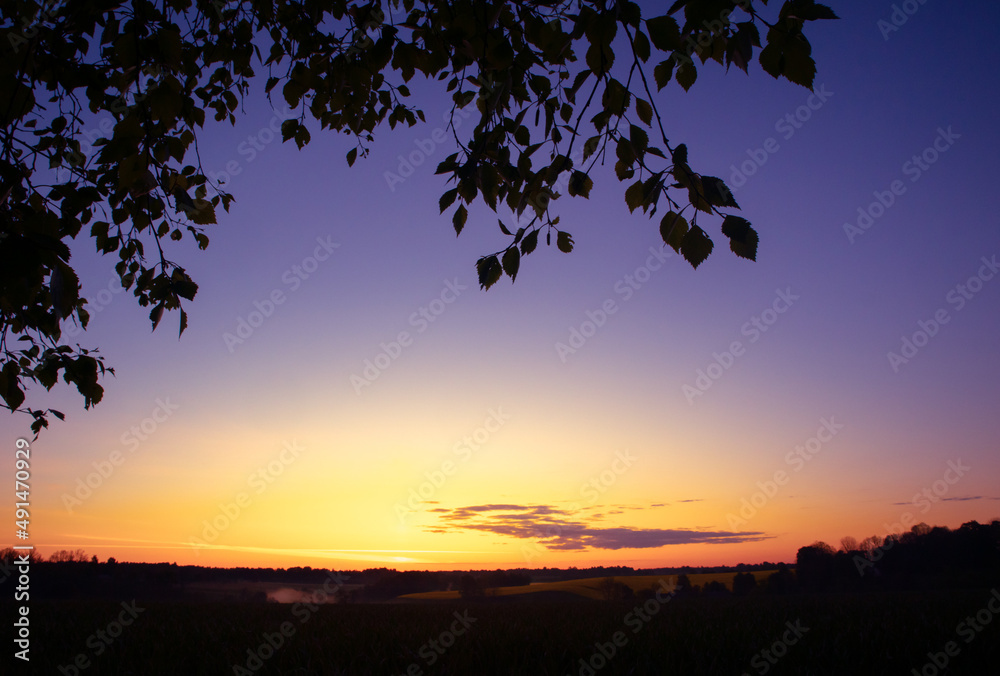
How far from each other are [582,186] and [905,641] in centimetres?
758

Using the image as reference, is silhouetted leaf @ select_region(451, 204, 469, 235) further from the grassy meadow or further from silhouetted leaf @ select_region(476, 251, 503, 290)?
the grassy meadow

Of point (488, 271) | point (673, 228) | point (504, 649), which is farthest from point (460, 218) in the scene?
point (504, 649)

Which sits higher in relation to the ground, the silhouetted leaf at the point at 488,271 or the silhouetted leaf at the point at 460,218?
the silhouetted leaf at the point at 460,218

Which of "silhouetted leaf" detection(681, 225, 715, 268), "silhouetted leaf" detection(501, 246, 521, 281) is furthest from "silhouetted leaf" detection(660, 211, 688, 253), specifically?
"silhouetted leaf" detection(501, 246, 521, 281)

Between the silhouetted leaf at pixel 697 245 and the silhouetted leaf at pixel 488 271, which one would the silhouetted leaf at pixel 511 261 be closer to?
the silhouetted leaf at pixel 488 271

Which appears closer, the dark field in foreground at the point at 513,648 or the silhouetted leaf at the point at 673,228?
the silhouetted leaf at the point at 673,228

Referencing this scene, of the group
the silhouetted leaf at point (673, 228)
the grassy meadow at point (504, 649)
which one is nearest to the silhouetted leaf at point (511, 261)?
the silhouetted leaf at point (673, 228)

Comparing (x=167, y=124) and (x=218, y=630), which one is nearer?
(x=167, y=124)

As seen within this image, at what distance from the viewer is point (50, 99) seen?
176 inches

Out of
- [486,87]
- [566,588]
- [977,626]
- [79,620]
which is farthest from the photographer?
[566,588]

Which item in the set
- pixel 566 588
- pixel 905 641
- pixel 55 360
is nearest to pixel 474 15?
pixel 55 360

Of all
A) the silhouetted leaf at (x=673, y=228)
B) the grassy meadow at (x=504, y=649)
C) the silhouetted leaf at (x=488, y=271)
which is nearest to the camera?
the silhouetted leaf at (x=673, y=228)

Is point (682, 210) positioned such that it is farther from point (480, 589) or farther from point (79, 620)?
point (480, 589)

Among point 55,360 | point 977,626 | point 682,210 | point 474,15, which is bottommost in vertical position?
point 977,626
